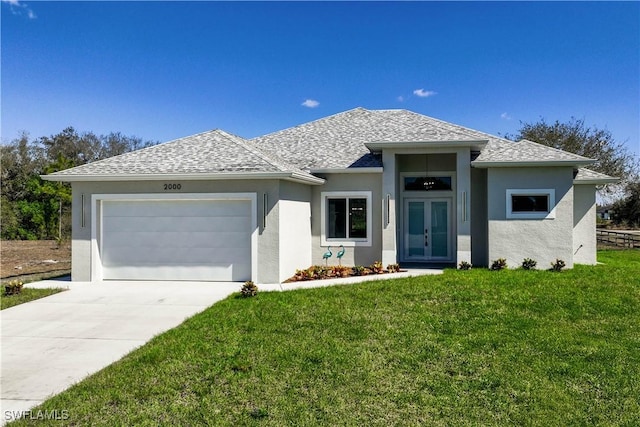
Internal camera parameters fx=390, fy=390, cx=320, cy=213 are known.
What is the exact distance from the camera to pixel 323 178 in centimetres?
1471

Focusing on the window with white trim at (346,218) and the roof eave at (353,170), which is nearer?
the roof eave at (353,170)

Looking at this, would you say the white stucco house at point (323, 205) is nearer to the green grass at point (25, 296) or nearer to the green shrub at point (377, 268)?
the green shrub at point (377, 268)

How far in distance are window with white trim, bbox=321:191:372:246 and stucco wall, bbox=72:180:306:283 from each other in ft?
11.0

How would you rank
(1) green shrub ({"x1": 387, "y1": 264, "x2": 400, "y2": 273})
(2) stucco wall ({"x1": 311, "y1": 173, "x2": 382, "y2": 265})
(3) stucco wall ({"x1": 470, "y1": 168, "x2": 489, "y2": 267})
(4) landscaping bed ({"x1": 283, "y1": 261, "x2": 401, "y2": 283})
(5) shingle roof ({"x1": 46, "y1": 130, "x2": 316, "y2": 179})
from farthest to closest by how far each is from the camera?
(3) stucco wall ({"x1": 470, "y1": 168, "x2": 489, "y2": 267}) → (2) stucco wall ({"x1": 311, "y1": 173, "x2": 382, "y2": 265}) → (1) green shrub ({"x1": 387, "y1": 264, "x2": 400, "y2": 273}) → (4) landscaping bed ({"x1": 283, "y1": 261, "x2": 401, "y2": 283}) → (5) shingle roof ({"x1": 46, "y1": 130, "x2": 316, "y2": 179})

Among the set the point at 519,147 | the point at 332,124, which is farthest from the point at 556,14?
the point at 332,124

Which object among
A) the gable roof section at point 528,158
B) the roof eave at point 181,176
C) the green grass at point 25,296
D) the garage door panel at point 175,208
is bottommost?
Result: the green grass at point 25,296

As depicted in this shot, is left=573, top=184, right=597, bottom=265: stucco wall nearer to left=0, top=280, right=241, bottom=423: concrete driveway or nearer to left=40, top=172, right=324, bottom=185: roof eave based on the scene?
left=40, top=172, right=324, bottom=185: roof eave

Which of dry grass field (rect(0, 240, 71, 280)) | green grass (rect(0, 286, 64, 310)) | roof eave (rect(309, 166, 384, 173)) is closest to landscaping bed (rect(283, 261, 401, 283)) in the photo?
roof eave (rect(309, 166, 384, 173))

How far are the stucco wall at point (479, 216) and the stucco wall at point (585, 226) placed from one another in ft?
13.5

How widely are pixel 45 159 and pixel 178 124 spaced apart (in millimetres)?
19603

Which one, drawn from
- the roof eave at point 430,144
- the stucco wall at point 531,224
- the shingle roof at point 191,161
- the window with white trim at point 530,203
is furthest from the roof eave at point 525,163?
the shingle roof at point 191,161

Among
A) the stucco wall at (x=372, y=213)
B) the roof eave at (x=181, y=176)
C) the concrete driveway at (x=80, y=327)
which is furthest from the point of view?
the stucco wall at (x=372, y=213)

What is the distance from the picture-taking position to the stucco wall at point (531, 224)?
A: 1336 centimetres

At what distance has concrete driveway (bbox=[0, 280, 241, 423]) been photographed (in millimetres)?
5375
